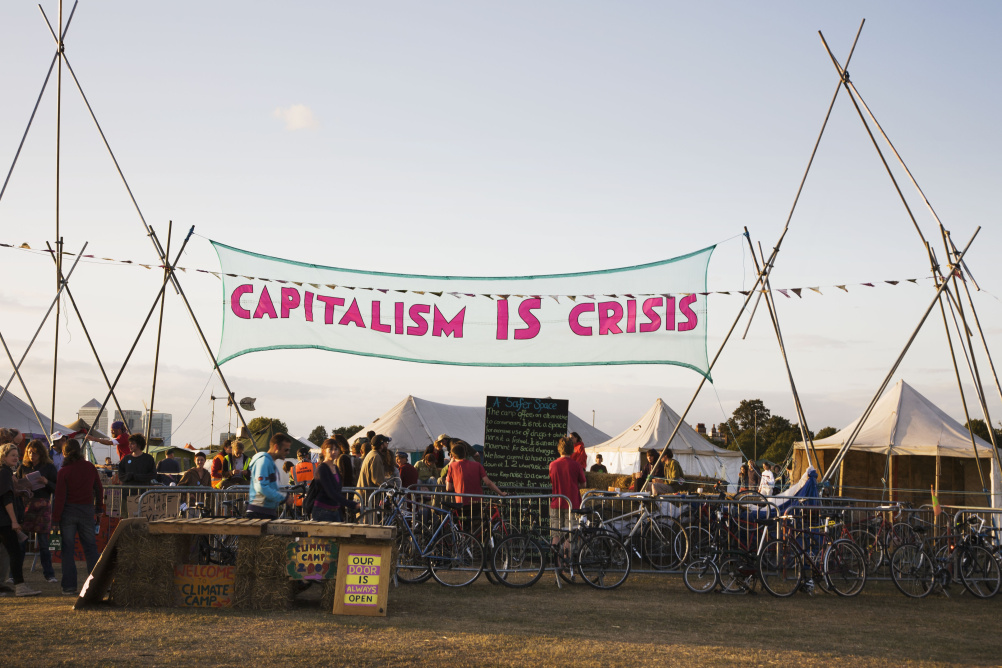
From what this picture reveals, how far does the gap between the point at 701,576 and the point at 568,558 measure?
1.47 meters

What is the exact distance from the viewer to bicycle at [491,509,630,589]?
10328 mm

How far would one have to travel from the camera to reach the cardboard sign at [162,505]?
11000 millimetres

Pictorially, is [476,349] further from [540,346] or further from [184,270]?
[184,270]

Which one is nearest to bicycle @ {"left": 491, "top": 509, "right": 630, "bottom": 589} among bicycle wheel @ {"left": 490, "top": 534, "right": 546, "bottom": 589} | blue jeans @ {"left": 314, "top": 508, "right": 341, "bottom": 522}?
bicycle wheel @ {"left": 490, "top": 534, "right": 546, "bottom": 589}

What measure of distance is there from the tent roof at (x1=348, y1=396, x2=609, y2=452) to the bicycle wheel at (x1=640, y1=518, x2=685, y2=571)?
16902 mm

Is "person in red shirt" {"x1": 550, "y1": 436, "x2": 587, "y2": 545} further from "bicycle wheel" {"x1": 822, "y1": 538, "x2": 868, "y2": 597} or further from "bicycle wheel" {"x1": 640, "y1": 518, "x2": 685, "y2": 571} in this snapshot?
"bicycle wheel" {"x1": 822, "y1": 538, "x2": 868, "y2": 597}

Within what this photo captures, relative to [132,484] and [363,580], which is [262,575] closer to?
[363,580]

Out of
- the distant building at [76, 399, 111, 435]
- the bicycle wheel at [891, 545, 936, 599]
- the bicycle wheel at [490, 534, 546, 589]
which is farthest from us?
the distant building at [76, 399, 111, 435]

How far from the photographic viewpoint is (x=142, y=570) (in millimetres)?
8516

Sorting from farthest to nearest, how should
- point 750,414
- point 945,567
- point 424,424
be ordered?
point 750,414, point 424,424, point 945,567

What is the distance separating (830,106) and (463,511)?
7.91 metres

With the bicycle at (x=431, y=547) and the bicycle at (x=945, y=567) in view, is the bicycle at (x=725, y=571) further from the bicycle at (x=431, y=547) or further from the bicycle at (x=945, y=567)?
the bicycle at (x=431, y=547)

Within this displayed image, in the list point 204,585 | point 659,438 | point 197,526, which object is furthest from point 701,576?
point 659,438

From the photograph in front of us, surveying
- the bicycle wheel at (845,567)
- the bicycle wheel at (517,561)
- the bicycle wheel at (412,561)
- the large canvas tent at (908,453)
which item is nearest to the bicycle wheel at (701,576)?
the bicycle wheel at (845,567)
